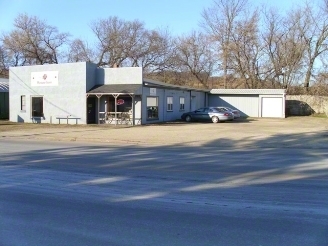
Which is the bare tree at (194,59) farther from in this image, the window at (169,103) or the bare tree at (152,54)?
the window at (169,103)

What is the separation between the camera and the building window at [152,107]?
31.0 metres

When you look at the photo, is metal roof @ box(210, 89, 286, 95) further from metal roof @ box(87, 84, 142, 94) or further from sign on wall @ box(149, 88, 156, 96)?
metal roof @ box(87, 84, 142, 94)

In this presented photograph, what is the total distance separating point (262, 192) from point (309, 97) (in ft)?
137

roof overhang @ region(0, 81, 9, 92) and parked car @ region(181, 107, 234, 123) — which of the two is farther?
roof overhang @ region(0, 81, 9, 92)

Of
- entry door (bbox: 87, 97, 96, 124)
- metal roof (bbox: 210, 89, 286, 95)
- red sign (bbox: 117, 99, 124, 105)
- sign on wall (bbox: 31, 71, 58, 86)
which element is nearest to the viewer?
red sign (bbox: 117, 99, 124, 105)

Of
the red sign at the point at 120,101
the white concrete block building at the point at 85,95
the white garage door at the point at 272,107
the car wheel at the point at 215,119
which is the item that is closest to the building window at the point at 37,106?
the white concrete block building at the point at 85,95

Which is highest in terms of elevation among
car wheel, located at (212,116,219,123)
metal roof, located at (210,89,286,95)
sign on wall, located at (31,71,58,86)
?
sign on wall, located at (31,71,58,86)

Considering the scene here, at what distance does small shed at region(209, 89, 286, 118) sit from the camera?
4259cm

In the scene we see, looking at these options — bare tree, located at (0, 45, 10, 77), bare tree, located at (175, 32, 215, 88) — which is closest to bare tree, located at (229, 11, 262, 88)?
bare tree, located at (175, 32, 215, 88)

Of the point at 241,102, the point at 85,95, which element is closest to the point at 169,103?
the point at 85,95

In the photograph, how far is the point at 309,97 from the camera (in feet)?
151

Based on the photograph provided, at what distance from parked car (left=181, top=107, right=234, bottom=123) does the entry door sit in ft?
27.7

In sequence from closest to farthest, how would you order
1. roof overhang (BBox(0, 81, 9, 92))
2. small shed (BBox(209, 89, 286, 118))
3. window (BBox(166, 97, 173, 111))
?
window (BBox(166, 97, 173, 111))
roof overhang (BBox(0, 81, 9, 92))
small shed (BBox(209, 89, 286, 118))

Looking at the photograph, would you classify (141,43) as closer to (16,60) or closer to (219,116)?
(16,60)
